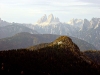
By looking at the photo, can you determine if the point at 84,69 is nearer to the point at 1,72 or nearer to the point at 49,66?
the point at 49,66

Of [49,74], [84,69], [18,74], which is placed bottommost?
[84,69]

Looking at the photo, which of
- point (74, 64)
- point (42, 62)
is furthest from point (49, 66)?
point (74, 64)

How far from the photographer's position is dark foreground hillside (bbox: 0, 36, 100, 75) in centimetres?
Answer: 9631

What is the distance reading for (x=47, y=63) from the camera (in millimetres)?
122938

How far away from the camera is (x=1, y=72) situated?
254 feet

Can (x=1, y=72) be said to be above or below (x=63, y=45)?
above

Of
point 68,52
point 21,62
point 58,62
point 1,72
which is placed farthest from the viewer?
point 68,52

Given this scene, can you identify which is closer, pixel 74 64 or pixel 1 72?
pixel 1 72

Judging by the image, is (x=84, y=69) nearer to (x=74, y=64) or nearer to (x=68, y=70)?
(x=74, y=64)

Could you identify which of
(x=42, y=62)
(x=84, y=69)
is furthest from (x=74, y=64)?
(x=42, y=62)

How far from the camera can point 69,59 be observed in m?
146

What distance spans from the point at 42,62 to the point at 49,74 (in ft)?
76.8

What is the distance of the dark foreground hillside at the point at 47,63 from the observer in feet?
316

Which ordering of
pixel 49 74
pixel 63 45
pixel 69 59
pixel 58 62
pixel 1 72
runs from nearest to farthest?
pixel 1 72 → pixel 49 74 → pixel 58 62 → pixel 69 59 → pixel 63 45
